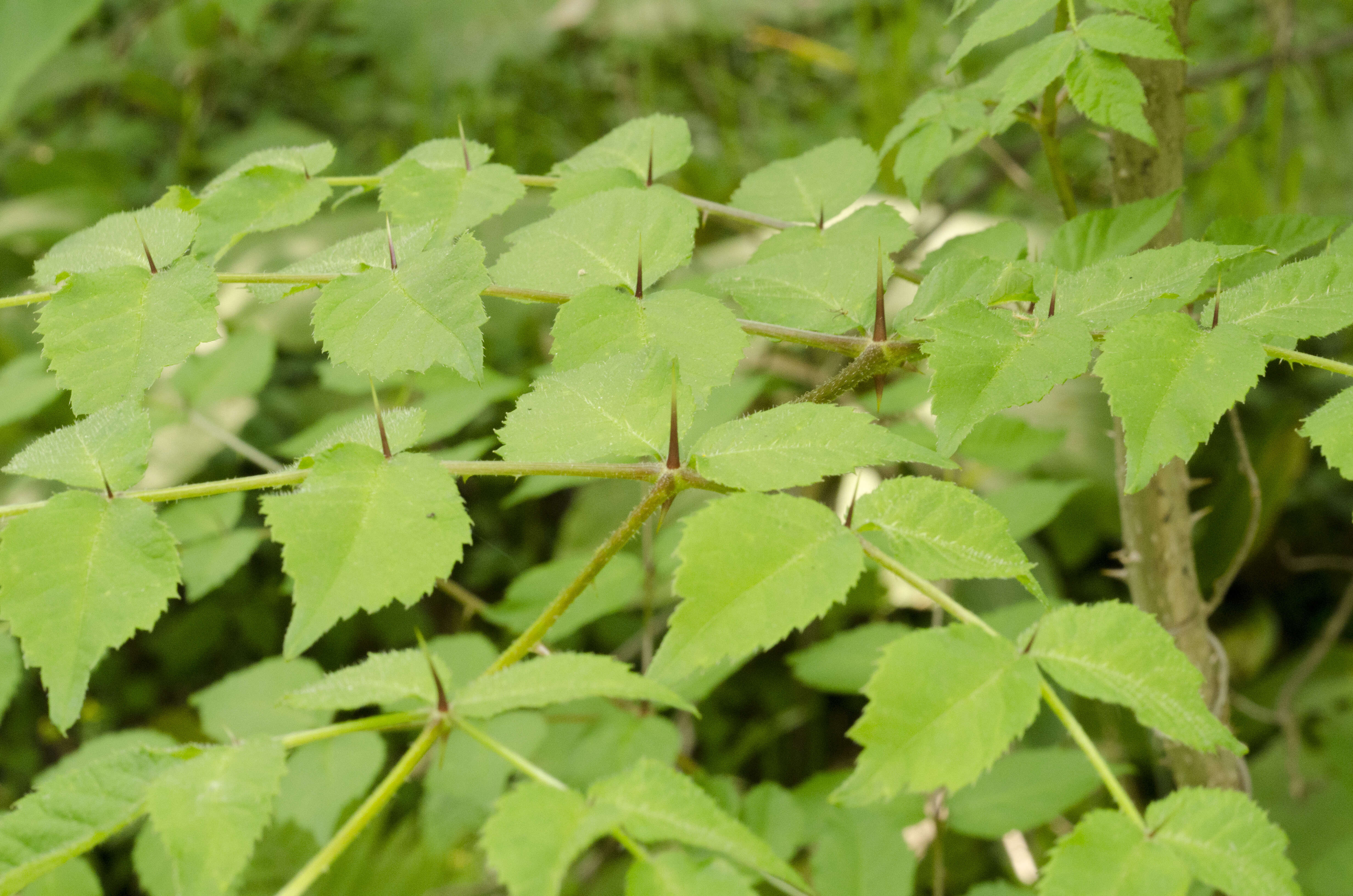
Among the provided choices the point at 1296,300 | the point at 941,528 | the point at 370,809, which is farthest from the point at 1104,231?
the point at 370,809

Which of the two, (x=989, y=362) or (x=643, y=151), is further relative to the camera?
(x=643, y=151)

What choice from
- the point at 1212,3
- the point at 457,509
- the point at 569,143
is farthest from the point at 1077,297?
the point at 1212,3

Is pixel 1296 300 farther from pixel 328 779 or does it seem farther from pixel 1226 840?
pixel 328 779

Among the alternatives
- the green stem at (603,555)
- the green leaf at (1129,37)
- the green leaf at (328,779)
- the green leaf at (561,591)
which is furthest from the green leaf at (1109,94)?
the green leaf at (328,779)

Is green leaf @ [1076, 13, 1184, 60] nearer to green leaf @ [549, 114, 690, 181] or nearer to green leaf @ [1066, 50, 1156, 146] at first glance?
green leaf @ [1066, 50, 1156, 146]

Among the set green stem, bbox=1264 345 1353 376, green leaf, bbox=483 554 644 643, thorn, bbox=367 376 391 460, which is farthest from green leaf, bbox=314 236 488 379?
green leaf, bbox=483 554 644 643
